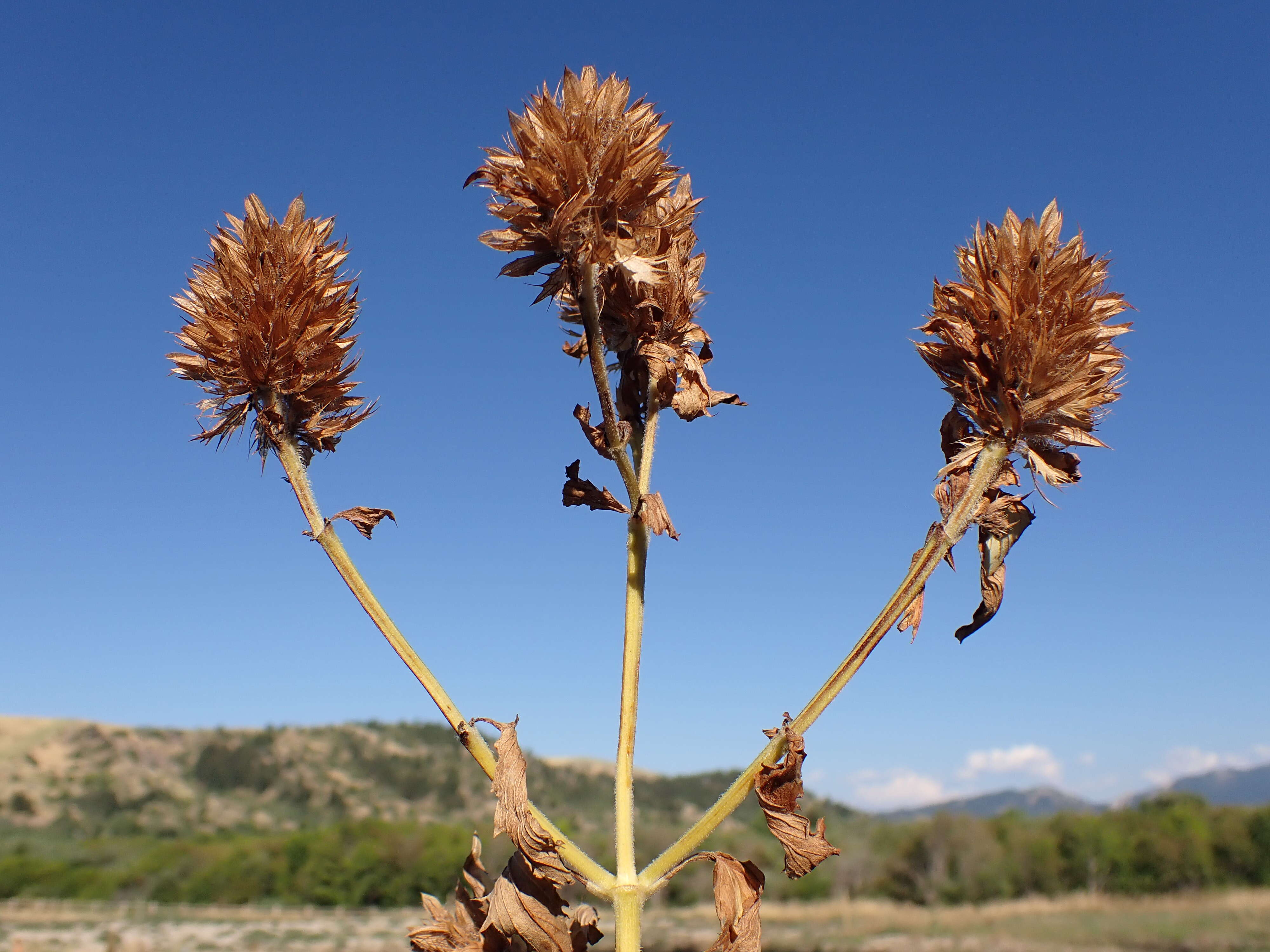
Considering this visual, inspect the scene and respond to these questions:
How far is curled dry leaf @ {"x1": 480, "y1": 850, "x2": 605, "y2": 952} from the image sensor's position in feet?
6.44

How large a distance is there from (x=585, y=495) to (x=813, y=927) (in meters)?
49.6

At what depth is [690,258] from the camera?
2.15 metres

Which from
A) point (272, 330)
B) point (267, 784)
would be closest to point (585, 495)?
point (272, 330)

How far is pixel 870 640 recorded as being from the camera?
1.82 metres

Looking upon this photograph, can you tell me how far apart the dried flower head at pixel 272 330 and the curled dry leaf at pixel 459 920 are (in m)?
1.03

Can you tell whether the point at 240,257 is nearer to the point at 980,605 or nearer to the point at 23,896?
the point at 980,605

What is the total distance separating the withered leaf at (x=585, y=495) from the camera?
207 centimetres

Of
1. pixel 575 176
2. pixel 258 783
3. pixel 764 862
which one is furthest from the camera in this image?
pixel 258 783

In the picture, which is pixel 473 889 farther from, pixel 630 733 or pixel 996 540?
pixel 996 540

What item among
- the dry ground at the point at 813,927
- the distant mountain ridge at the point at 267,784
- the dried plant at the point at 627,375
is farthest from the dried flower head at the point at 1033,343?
the distant mountain ridge at the point at 267,784

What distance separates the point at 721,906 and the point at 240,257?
5.46ft

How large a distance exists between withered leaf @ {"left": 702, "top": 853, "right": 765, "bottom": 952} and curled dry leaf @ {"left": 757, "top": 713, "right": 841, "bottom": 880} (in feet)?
0.27

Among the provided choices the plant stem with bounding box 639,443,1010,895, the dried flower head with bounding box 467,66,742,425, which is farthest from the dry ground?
the dried flower head with bounding box 467,66,742,425

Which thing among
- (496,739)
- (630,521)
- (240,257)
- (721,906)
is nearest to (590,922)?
(721,906)
